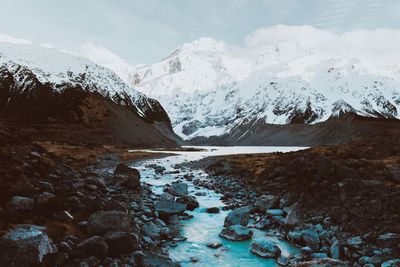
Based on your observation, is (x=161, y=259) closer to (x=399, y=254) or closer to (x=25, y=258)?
(x=25, y=258)

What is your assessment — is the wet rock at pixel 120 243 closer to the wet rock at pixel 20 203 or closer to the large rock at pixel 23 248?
the large rock at pixel 23 248

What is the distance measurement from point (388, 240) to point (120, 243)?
11.9 meters

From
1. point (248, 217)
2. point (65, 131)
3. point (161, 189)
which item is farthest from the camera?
point (65, 131)

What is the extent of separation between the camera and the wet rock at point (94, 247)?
15.2m

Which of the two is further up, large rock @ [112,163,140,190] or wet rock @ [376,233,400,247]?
large rock @ [112,163,140,190]

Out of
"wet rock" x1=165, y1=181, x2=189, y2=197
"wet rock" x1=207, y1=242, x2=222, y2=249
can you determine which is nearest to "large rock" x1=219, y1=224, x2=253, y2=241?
"wet rock" x1=207, y1=242, x2=222, y2=249

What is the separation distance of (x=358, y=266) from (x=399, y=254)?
6.60ft

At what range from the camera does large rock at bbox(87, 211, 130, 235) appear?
17188 millimetres

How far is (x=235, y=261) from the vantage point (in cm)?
1814

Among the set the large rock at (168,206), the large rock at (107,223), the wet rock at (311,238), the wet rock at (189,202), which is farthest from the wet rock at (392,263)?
the wet rock at (189,202)

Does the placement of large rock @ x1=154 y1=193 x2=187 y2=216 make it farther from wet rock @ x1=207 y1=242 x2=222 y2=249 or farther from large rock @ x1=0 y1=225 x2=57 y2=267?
large rock @ x1=0 y1=225 x2=57 y2=267

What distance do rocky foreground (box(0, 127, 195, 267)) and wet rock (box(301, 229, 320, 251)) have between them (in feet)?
21.6

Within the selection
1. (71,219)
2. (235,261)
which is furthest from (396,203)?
(71,219)

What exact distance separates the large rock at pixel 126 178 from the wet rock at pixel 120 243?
1509 centimetres
